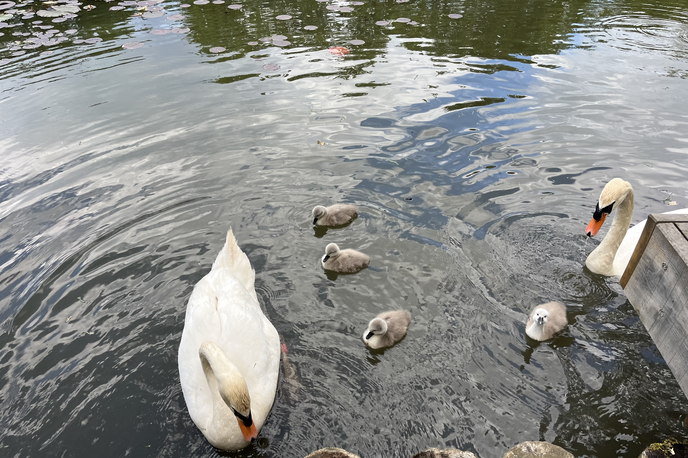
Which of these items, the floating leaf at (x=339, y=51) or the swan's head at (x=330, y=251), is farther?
the floating leaf at (x=339, y=51)

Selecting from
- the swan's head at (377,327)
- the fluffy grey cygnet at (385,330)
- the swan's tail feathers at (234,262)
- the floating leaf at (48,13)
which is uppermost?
the floating leaf at (48,13)

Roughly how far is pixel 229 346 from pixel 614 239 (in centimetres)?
421

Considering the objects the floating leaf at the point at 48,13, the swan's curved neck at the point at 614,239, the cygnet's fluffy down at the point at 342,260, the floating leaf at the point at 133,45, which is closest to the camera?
the swan's curved neck at the point at 614,239

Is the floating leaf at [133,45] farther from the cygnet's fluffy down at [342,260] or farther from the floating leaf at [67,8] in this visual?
the cygnet's fluffy down at [342,260]

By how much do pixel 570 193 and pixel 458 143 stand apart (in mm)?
1968

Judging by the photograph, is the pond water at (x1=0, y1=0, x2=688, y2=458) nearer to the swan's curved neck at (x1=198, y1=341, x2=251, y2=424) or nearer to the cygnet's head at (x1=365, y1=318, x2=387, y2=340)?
the cygnet's head at (x1=365, y1=318, x2=387, y2=340)

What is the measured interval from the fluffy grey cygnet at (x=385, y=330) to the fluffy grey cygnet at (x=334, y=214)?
1.84 metres

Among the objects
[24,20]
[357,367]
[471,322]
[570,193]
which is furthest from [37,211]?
[24,20]

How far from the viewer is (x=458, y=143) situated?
765 cm

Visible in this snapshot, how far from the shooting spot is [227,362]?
338cm

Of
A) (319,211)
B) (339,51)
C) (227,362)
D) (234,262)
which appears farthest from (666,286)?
(339,51)

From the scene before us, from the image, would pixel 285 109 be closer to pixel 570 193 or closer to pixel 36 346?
pixel 570 193

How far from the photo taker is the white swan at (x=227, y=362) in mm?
3362

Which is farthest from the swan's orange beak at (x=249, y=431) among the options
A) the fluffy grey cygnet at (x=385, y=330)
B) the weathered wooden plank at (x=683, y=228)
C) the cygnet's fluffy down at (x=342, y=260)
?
the weathered wooden plank at (x=683, y=228)
